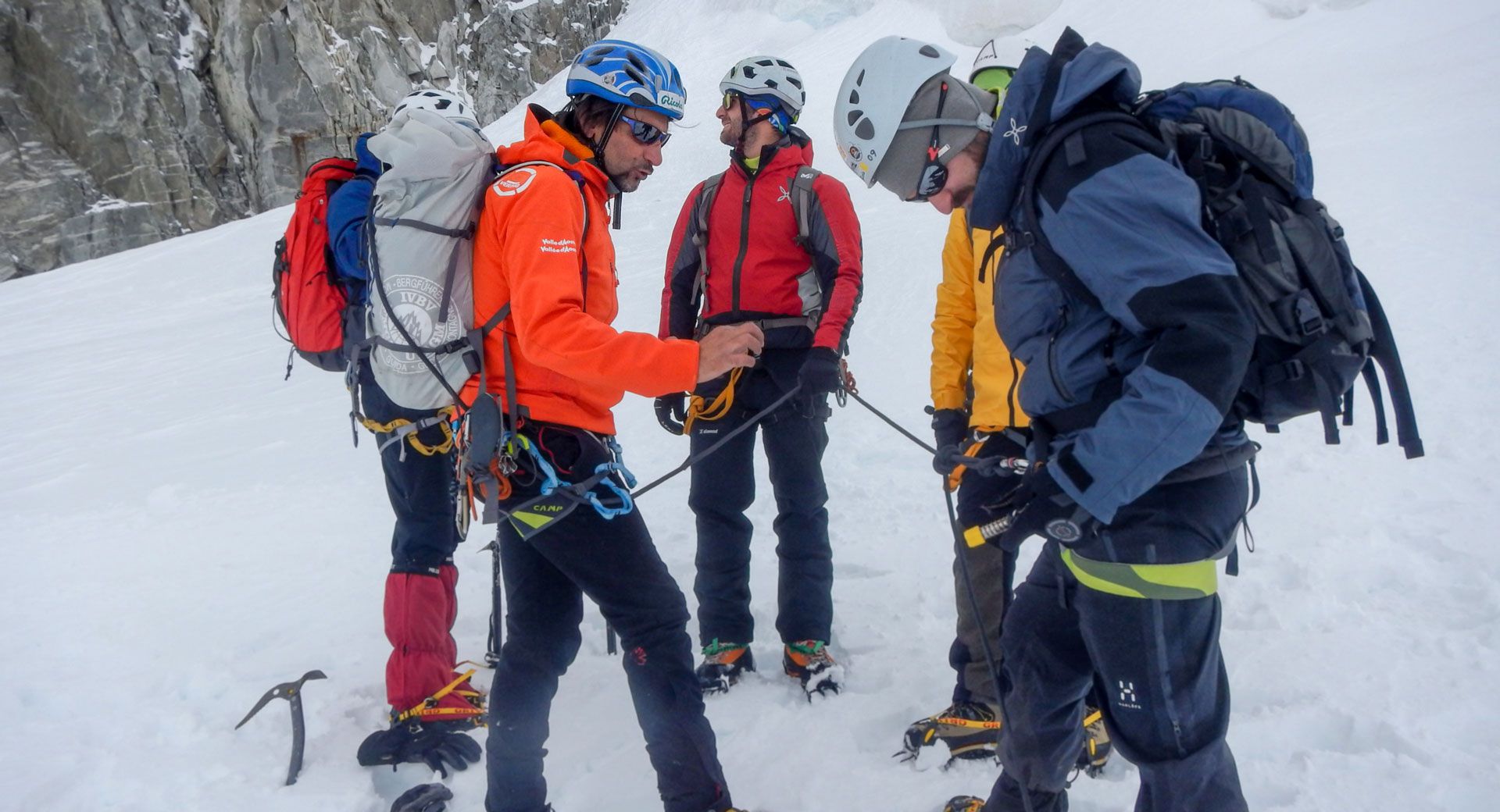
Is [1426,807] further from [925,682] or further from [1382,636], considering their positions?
[925,682]

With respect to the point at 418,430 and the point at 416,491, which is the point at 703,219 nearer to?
the point at 418,430

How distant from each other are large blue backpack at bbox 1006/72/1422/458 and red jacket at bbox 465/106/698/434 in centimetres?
106

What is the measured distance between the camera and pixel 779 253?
3.79m

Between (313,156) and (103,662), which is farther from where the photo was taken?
(313,156)

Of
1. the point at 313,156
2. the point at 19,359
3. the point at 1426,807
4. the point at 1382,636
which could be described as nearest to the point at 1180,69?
the point at 1382,636

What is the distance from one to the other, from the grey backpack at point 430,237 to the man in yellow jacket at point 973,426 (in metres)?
1.56

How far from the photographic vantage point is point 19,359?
11.7m

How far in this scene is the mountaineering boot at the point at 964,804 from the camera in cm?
283

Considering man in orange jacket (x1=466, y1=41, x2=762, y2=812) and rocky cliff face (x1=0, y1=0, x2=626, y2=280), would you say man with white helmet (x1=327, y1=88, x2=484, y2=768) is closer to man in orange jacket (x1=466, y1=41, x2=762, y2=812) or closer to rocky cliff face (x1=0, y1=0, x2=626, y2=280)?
man in orange jacket (x1=466, y1=41, x2=762, y2=812)

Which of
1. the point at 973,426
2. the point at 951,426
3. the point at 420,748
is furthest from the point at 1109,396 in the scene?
the point at 420,748

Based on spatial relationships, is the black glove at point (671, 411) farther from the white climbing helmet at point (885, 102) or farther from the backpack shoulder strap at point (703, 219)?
the white climbing helmet at point (885, 102)

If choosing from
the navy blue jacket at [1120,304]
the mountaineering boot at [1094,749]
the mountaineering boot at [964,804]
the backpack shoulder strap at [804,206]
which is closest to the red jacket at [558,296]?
the navy blue jacket at [1120,304]

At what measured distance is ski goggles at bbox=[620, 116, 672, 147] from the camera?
261 cm

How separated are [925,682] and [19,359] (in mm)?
13303
